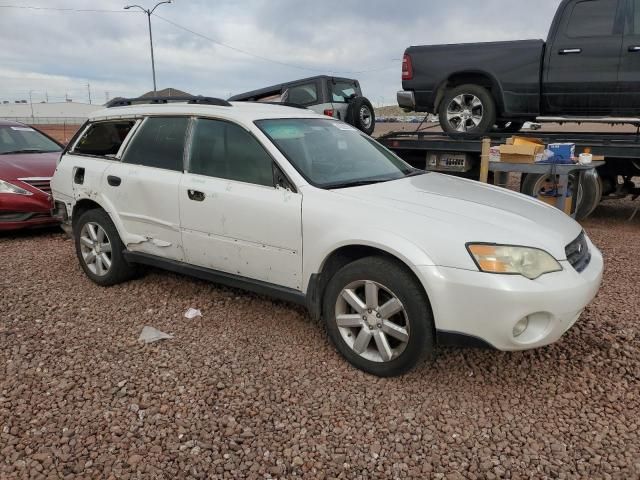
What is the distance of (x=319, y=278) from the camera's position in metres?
3.22

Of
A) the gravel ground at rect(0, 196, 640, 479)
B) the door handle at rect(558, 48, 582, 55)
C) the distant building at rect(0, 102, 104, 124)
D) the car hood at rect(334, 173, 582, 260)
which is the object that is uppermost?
the distant building at rect(0, 102, 104, 124)

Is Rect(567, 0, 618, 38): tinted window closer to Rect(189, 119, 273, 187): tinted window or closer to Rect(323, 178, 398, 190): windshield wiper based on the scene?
Rect(323, 178, 398, 190): windshield wiper

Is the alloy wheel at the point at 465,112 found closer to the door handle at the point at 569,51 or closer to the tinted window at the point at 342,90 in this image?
the door handle at the point at 569,51

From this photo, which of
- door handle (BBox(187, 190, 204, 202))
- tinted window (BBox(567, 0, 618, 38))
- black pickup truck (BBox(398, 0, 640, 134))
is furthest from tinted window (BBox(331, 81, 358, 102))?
door handle (BBox(187, 190, 204, 202))

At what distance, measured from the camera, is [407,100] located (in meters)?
7.98

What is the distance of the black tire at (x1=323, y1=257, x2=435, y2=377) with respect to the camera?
2814 millimetres

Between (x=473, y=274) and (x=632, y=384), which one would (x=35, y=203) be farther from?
(x=632, y=384)

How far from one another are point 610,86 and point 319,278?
17.5 ft

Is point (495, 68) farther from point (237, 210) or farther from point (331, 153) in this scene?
point (237, 210)

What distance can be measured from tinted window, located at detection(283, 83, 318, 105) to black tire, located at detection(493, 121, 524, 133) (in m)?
4.28

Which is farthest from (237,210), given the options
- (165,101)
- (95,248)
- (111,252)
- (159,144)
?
(95,248)

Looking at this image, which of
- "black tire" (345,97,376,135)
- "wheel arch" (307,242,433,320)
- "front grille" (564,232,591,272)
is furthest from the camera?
"black tire" (345,97,376,135)

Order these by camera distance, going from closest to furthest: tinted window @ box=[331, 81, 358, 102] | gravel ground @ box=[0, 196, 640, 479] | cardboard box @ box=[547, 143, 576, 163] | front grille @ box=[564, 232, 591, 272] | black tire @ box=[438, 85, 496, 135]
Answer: gravel ground @ box=[0, 196, 640, 479] < front grille @ box=[564, 232, 591, 272] < cardboard box @ box=[547, 143, 576, 163] < black tire @ box=[438, 85, 496, 135] < tinted window @ box=[331, 81, 358, 102]

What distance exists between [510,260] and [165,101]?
11.0 ft
